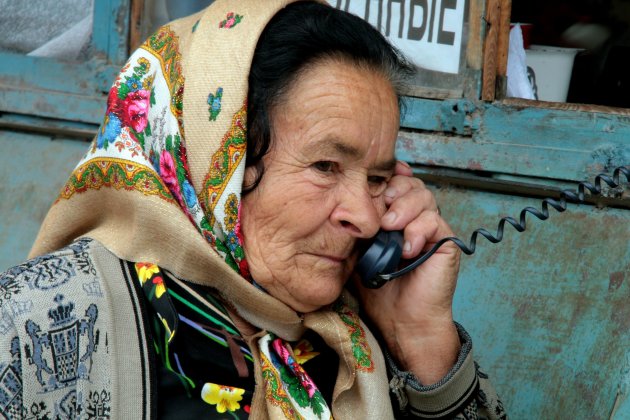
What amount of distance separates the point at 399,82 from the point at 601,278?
111 centimetres

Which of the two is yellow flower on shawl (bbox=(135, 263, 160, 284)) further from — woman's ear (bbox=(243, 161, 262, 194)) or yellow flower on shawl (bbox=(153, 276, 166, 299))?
woman's ear (bbox=(243, 161, 262, 194))

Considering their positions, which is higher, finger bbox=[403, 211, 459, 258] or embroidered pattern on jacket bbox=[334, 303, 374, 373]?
finger bbox=[403, 211, 459, 258]

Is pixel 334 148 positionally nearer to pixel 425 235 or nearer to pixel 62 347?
pixel 425 235

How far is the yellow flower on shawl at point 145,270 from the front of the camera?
6.66 feet

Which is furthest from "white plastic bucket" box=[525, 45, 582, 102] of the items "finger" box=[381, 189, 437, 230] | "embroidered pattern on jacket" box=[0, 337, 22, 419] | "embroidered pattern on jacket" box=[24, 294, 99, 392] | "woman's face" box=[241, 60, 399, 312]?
"embroidered pattern on jacket" box=[0, 337, 22, 419]

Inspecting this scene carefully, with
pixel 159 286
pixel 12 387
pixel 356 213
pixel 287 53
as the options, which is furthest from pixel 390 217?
pixel 12 387

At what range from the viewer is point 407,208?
229 centimetres

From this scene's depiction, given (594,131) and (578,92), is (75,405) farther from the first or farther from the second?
(578,92)

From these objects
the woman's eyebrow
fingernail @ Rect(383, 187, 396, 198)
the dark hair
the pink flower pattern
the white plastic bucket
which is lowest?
the white plastic bucket

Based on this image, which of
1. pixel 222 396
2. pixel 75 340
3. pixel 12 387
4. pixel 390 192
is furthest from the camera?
pixel 390 192

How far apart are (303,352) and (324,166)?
492mm

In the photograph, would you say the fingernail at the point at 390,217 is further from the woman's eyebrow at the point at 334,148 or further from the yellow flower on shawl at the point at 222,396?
the yellow flower on shawl at the point at 222,396

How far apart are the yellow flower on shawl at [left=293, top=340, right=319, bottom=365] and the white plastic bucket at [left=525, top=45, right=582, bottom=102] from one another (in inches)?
62.5

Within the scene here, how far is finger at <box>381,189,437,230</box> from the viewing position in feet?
7.43
